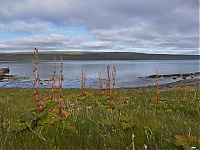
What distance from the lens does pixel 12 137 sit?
3834 mm

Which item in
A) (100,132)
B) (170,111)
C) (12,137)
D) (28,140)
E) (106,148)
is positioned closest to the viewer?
(106,148)

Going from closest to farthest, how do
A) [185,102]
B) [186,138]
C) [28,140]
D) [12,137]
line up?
[186,138]
[28,140]
[12,137]
[185,102]

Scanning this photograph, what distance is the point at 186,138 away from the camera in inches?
121

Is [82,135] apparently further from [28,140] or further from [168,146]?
[168,146]

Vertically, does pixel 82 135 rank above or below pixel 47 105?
below

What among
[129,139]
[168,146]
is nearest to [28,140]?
[129,139]

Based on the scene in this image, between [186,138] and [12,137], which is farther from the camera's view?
[12,137]

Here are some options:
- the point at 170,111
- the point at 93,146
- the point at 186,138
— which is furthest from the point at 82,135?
the point at 170,111

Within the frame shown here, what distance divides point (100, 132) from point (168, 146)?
1293mm

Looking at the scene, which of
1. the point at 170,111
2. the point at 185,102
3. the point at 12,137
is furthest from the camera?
the point at 185,102

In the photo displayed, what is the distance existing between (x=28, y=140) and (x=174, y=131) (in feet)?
9.31

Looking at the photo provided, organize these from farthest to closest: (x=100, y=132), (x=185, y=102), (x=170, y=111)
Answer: (x=185, y=102), (x=170, y=111), (x=100, y=132)

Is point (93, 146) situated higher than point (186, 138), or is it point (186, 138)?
point (186, 138)

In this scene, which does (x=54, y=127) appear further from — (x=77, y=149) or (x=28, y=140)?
(x=77, y=149)
